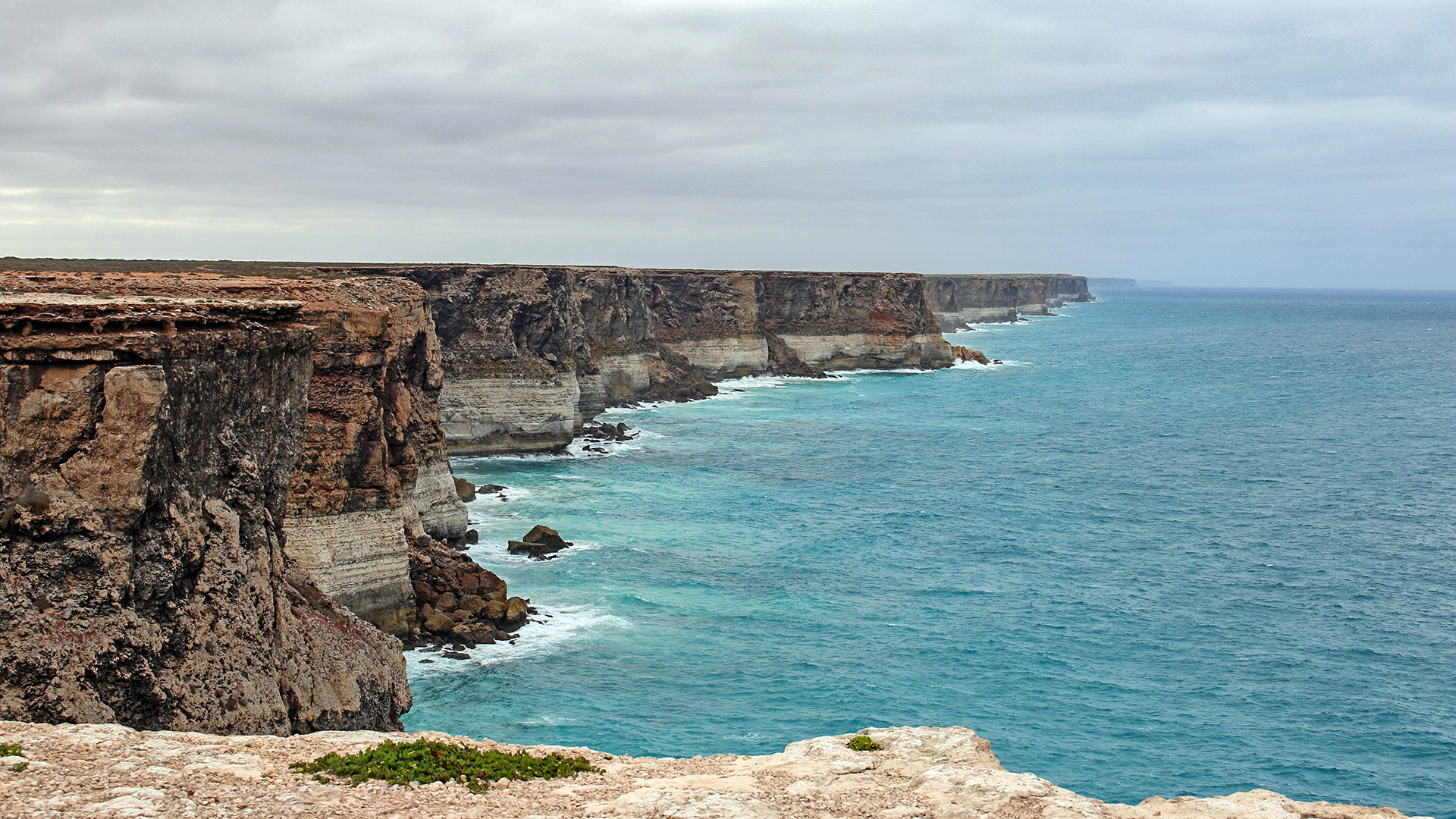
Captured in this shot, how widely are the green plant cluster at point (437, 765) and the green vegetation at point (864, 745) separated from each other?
3485 mm

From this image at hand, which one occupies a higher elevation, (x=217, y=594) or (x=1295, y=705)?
(x=217, y=594)

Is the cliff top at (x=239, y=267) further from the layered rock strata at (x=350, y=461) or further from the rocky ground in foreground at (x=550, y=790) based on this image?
the rocky ground in foreground at (x=550, y=790)

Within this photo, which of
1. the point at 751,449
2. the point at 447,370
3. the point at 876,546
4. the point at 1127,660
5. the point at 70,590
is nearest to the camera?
the point at 70,590

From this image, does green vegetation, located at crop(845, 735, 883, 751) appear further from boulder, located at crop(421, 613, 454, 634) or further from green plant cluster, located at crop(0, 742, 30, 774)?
boulder, located at crop(421, 613, 454, 634)

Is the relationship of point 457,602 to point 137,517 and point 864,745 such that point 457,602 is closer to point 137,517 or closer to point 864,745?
point 137,517

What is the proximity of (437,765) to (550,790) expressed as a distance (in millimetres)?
1444

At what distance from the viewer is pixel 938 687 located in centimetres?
3206

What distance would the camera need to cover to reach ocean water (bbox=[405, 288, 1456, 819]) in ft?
94.9

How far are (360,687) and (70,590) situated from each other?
685 cm

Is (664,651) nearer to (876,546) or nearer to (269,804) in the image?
(876,546)

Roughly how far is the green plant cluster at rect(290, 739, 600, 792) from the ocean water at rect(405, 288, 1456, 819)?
1458 cm

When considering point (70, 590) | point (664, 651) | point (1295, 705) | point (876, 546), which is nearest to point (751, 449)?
point (876, 546)

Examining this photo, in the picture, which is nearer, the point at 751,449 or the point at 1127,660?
the point at 1127,660

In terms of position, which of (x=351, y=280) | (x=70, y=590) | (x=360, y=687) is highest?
(x=351, y=280)
